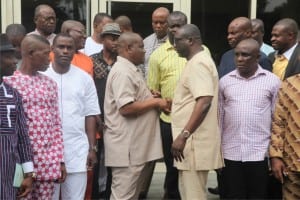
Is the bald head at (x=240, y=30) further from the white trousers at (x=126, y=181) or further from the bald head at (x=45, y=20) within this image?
the bald head at (x=45, y=20)

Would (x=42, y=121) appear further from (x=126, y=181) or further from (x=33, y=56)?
(x=126, y=181)

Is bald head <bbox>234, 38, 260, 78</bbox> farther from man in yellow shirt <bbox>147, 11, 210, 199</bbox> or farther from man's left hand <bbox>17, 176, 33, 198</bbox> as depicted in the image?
man's left hand <bbox>17, 176, 33, 198</bbox>

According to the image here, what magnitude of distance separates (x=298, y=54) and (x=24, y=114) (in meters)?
2.28

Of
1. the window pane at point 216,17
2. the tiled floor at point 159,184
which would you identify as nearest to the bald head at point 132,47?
the tiled floor at point 159,184

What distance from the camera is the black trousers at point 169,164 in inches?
241

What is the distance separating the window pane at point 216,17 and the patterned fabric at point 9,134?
508cm

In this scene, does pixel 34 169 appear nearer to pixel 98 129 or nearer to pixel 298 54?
pixel 98 129

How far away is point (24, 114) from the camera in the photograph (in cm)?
421

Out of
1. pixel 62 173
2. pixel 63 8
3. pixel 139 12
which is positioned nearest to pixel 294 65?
pixel 62 173

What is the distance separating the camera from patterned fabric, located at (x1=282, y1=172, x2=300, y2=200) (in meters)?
4.70

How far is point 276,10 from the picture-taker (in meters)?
8.82

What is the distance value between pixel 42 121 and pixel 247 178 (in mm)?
1877

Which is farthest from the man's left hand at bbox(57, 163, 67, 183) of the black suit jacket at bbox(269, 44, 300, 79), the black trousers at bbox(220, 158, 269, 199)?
the black suit jacket at bbox(269, 44, 300, 79)

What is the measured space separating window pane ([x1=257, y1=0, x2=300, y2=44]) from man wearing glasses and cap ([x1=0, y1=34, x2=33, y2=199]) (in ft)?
17.7
